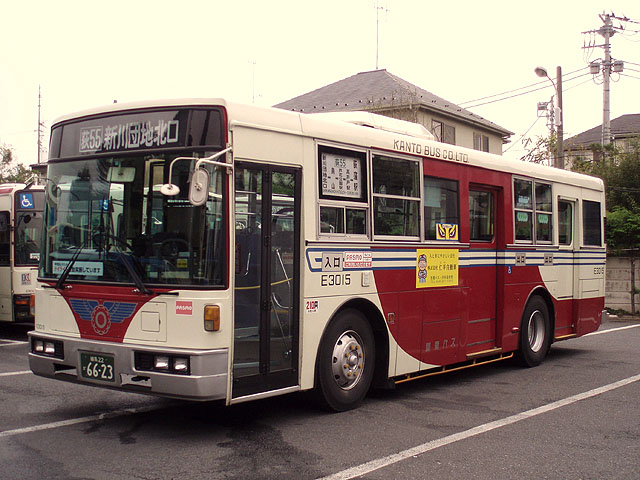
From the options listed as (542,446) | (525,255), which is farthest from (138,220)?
(525,255)

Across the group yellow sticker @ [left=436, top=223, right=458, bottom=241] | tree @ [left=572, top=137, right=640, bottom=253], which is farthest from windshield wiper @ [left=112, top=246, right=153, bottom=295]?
tree @ [left=572, top=137, right=640, bottom=253]

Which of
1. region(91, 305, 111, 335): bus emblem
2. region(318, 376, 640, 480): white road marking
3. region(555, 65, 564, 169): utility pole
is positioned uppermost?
region(555, 65, 564, 169): utility pole

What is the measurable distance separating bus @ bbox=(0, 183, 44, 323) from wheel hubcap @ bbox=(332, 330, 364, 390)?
8.28 meters

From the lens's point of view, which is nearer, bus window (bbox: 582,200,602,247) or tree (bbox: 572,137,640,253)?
bus window (bbox: 582,200,602,247)

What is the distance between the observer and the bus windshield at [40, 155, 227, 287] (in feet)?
20.4

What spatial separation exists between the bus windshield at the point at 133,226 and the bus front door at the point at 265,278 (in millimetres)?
360

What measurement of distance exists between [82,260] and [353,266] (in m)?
2.67

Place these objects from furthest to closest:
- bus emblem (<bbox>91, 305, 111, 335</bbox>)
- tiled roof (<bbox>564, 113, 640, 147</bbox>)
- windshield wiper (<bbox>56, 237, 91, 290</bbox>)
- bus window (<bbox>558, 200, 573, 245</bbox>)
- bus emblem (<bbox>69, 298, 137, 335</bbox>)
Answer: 1. tiled roof (<bbox>564, 113, 640, 147</bbox>)
2. bus window (<bbox>558, 200, 573, 245</bbox>)
3. windshield wiper (<bbox>56, 237, 91, 290</bbox>)
4. bus emblem (<bbox>91, 305, 111, 335</bbox>)
5. bus emblem (<bbox>69, 298, 137, 335</bbox>)

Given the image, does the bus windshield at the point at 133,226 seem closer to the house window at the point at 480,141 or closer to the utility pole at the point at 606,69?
the house window at the point at 480,141

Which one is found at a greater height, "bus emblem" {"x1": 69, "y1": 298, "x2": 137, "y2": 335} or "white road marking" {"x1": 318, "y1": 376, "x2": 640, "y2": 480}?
"bus emblem" {"x1": 69, "y1": 298, "x2": 137, "y2": 335}

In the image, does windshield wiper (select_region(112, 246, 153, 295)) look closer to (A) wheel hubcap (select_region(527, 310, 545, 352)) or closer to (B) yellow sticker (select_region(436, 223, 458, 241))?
(B) yellow sticker (select_region(436, 223, 458, 241))

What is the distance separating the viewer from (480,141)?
37000mm

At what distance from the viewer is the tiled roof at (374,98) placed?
30.8 metres

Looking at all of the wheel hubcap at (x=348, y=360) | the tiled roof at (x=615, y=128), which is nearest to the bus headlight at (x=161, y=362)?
the wheel hubcap at (x=348, y=360)
